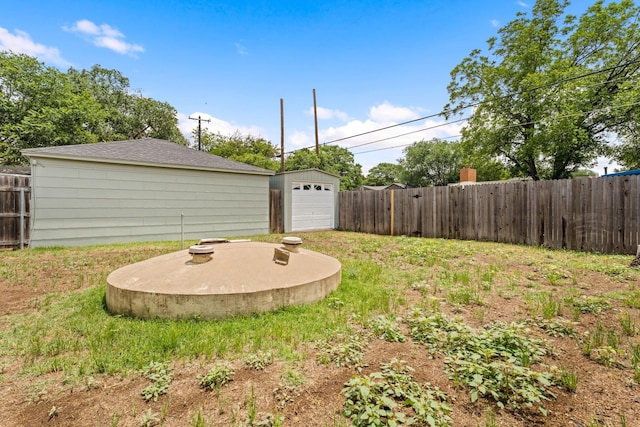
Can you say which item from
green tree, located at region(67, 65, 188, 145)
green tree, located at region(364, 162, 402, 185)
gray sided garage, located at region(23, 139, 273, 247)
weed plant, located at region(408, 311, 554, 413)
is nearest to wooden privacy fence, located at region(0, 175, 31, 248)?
gray sided garage, located at region(23, 139, 273, 247)

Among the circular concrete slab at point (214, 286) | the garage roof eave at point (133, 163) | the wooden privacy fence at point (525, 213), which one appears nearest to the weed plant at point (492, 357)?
the circular concrete slab at point (214, 286)

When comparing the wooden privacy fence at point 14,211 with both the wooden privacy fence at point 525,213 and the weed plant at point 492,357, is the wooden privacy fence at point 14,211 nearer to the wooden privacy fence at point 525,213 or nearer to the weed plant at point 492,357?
the weed plant at point 492,357

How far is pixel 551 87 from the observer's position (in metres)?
14.4

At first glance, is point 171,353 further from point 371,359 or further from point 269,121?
point 269,121

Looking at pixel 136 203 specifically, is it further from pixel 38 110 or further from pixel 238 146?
pixel 238 146

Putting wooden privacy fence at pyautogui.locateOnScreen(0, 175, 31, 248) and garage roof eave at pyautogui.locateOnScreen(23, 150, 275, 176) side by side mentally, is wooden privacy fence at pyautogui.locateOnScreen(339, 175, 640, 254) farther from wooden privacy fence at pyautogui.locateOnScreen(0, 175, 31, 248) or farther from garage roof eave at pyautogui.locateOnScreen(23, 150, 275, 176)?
wooden privacy fence at pyautogui.locateOnScreen(0, 175, 31, 248)

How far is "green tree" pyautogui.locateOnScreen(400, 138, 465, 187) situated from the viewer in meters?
35.5

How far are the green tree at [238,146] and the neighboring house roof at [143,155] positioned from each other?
14871mm

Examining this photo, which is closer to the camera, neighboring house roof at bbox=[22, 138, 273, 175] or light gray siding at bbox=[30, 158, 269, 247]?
light gray siding at bbox=[30, 158, 269, 247]

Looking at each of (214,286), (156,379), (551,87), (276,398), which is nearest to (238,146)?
(551,87)

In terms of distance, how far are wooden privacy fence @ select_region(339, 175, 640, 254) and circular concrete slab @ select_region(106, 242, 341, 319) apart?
685 centimetres

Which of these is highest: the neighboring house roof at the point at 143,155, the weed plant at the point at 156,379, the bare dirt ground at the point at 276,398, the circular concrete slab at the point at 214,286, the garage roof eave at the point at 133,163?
the neighboring house roof at the point at 143,155

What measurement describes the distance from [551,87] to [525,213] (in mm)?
10748

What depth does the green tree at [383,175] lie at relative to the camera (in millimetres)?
45219
